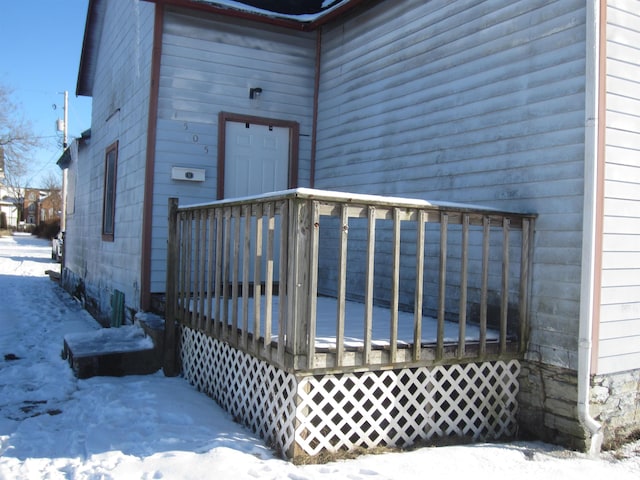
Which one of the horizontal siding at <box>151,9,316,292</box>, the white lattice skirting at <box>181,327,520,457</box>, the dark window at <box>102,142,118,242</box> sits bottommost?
the white lattice skirting at <box>181,327,520,457</box>

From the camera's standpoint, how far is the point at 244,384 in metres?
4.75

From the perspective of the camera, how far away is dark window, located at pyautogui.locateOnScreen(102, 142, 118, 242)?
9312 mm

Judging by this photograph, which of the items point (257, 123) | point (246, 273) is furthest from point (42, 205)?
point (246, 273)

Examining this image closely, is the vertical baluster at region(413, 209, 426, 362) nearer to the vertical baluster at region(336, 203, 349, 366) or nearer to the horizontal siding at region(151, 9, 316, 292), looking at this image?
the vertical baluster at region(336, 203, 349, 366)

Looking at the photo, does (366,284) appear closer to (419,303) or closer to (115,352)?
(419,303)

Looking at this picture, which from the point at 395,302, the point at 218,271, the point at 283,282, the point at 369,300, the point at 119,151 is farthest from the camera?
the point at 119,151

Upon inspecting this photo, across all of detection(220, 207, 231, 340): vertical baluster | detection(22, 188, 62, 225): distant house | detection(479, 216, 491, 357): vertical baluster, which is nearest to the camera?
detection(479, 216, 491, 357): vertical baluster

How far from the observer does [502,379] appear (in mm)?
4777

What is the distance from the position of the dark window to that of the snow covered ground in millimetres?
4000

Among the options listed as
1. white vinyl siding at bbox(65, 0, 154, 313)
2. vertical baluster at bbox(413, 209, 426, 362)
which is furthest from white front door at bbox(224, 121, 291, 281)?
vertical baluster at bbox(413, 209, 426, 362)

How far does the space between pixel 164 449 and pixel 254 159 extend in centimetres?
469

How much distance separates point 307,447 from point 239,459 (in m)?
0.48

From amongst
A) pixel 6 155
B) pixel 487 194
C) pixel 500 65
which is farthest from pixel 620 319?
pixel 6 155

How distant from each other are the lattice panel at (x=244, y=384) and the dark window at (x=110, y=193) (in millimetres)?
3981
